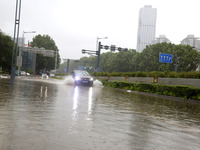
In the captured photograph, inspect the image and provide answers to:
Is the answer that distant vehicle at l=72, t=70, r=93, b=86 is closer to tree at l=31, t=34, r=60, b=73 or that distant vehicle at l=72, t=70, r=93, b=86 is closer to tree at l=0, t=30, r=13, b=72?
tree at l=0, t=30, r=13, b=72

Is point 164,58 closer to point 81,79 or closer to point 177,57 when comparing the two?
point 177,57

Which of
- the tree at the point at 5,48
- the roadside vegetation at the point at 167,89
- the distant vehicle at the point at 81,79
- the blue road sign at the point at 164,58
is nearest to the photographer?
the roadside vegetation at the point at 167,89

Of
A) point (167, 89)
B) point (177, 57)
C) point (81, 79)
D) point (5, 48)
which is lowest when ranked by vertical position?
Result: point (167, 89)

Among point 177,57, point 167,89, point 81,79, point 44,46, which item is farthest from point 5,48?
point 167,89

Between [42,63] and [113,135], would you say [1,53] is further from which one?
[113,135]

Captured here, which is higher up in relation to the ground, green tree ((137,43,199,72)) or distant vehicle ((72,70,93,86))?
green tree ((137,43,199,72))

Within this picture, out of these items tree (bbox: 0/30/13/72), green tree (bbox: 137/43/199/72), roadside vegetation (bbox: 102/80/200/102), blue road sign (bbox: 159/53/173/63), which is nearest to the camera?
roadside vegetation (bbox: 102/80/200/102)

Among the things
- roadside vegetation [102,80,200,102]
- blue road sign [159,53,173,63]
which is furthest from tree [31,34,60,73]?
roadside vegetation [102,80,200,102]

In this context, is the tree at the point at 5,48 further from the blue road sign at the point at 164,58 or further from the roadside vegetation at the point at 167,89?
the roadside vegetation at the point at 167,89

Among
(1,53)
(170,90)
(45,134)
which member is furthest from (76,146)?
(1,53)

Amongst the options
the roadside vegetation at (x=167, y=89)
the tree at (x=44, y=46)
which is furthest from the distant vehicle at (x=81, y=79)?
the tree at (x=44, y=46)

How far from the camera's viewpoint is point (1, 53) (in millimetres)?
62125

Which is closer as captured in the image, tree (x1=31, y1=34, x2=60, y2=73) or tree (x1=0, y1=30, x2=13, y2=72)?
tree (x1=0, y1=30, x2=13, y2=72)

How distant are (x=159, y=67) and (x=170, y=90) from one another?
152 feet
